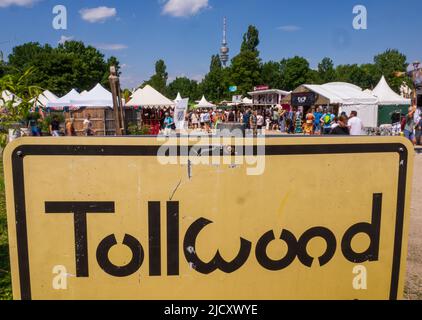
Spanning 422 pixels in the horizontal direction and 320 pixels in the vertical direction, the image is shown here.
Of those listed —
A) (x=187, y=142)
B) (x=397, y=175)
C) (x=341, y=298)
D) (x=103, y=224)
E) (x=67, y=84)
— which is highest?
(x=67, y=84)

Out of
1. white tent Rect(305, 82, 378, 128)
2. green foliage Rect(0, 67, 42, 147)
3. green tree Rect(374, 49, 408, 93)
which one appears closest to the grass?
green foliage Rect(0, 67, 42, 147)

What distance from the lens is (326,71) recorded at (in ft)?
307

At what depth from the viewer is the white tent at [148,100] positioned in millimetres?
22438

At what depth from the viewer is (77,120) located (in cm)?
1942

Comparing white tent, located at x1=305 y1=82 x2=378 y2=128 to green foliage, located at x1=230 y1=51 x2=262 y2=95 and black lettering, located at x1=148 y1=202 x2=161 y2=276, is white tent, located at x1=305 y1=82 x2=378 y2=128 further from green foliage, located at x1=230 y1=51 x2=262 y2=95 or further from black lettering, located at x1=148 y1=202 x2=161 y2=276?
green foliage, located at x1=230 y1=51 x2=262 y2=95

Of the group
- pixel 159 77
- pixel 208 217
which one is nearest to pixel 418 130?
pixel 208 217

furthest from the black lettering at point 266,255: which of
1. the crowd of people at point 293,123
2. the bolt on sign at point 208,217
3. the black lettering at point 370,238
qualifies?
the crowd of people at point 293,123

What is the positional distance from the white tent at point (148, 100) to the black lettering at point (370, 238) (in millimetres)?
21611

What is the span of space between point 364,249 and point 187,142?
2.23 ft

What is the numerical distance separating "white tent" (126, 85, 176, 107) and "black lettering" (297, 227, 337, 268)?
70.8 feet

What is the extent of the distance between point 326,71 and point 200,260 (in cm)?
9995
